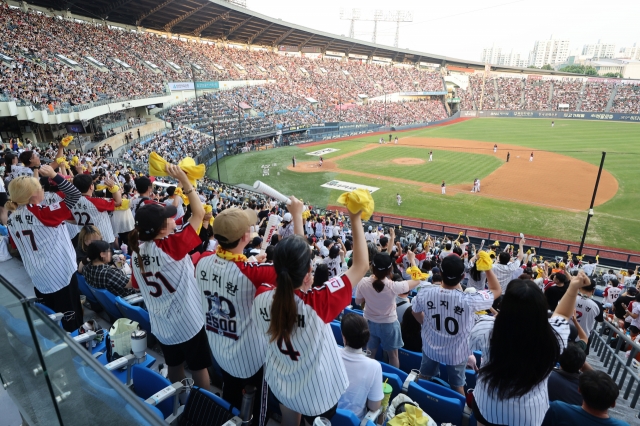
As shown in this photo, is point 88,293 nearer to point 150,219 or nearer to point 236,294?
point 150,219

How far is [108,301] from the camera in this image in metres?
4.52

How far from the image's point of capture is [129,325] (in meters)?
3.73

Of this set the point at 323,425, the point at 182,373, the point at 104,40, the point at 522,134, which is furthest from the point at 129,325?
the point at 522,134

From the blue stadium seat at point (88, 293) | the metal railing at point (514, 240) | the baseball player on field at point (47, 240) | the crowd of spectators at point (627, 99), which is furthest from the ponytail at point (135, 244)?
the crowd of spectators at point (627, 99)

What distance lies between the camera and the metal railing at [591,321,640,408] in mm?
4709

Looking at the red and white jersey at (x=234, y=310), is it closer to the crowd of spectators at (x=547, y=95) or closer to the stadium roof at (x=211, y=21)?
the stadium roof at (x=211, y=21)

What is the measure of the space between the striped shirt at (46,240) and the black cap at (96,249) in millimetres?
182

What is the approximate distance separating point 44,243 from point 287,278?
3514 mm

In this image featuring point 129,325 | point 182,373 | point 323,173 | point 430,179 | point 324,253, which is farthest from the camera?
point 323,173

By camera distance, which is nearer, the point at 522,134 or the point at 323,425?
the point at 323,425

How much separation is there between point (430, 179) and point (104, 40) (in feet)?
112

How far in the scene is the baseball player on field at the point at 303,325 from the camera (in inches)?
84.2

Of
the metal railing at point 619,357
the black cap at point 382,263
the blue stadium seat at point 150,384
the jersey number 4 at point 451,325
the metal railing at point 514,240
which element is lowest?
the metal railing at point 514,240

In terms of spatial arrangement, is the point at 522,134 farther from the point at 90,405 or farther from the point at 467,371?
the point at 90,405
